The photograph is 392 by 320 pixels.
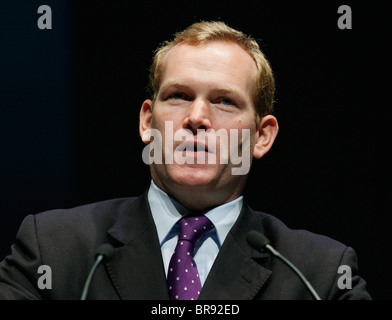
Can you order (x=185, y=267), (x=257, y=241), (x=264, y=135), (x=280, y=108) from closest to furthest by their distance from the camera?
1. (x=257, y=241)
2. (x=185, y=267)
3. (x=264, y=135)
4. (x=280, y=108)

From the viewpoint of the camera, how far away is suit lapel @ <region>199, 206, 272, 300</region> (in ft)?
5.51

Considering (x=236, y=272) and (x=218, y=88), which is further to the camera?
(x=218, y=88)

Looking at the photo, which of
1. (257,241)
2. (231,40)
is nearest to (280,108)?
(231,40)

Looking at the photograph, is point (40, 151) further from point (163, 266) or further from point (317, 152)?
point (317, 152)

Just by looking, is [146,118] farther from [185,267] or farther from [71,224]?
[185,267]

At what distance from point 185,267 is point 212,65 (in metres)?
0.59

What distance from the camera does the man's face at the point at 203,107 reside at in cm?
179

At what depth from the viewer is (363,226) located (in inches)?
95.5

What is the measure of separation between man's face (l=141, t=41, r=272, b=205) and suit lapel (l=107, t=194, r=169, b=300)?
15 centimetres

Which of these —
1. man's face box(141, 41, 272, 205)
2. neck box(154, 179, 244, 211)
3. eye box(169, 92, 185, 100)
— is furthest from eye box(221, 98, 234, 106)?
neck box(154, 179, 244, 211)

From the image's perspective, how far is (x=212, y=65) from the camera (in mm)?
1862

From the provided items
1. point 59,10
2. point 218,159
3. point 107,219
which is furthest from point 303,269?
point 59,10

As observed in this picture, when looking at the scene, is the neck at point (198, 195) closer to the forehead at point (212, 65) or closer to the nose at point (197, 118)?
the nose at point (197, 118)
